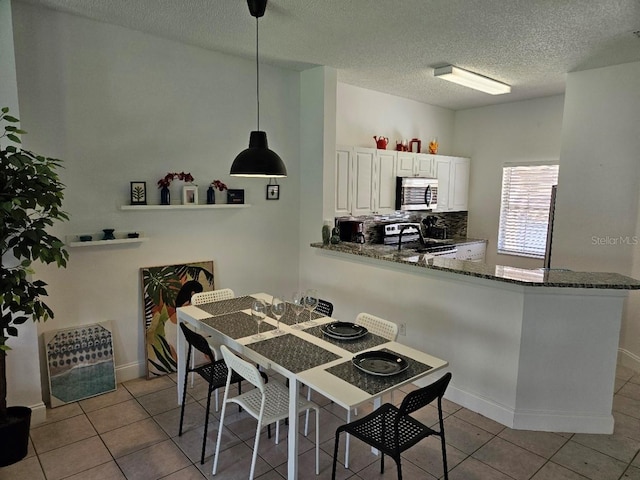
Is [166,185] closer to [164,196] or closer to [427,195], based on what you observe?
[164,196]

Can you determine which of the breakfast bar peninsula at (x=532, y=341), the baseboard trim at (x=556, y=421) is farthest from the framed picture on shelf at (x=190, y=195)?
the baseboard trim at (x=556, y=421)

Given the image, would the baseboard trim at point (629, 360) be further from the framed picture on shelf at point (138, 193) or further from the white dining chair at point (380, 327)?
the framed picture on shelf at point (138, 193)

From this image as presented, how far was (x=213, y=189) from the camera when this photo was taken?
3.91 meters

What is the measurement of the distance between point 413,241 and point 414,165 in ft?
3.55

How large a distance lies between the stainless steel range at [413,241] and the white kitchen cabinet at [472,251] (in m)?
0.13

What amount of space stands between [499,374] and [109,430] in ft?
9.25

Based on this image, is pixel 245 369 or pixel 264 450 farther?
pixel 264 450

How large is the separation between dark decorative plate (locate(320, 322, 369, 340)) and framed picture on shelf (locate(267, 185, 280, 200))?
77.8 inches

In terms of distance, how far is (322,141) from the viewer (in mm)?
4328

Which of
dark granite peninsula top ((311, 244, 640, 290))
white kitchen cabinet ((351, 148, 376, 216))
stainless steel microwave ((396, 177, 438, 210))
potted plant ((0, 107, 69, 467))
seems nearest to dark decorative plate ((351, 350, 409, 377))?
dark granite peninsula top ((311, 244, 640, 290))

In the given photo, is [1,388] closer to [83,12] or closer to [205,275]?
[205,275]

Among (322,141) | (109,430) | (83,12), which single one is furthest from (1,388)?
(322,141)

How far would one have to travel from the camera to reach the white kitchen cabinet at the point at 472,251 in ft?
18.8

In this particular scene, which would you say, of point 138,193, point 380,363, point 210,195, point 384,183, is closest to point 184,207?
point 210,195
